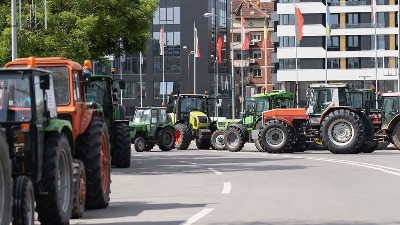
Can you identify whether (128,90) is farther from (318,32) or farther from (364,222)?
(364,222)

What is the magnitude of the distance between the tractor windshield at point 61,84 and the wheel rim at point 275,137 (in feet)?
83.7

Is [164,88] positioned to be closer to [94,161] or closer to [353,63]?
[353,63]

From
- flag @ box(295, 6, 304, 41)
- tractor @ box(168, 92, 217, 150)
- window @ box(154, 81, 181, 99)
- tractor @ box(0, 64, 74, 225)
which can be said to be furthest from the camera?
window @ box(154, 81, 181, 99)

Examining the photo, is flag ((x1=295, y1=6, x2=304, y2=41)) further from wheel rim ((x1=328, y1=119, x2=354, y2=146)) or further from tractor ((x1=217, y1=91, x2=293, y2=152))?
wheel rim ((x1=328, y1=119, x2=354, y2=146))

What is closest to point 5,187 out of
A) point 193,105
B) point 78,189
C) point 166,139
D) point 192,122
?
point 78,189

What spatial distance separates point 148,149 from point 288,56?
60.9 m

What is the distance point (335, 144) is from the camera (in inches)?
1705

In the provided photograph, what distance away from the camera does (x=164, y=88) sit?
4737 inches

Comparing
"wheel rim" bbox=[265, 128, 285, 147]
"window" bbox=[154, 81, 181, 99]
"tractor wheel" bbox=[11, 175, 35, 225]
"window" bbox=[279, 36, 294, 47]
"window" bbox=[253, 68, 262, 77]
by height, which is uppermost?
"window" bbox=[279, 36, 294, 47]

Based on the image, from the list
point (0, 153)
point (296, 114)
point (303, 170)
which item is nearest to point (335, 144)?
point (296, 114)

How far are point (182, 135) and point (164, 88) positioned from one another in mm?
67731

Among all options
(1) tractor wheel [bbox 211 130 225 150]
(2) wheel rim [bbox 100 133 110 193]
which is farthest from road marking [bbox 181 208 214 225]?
(1) tractor wheel [bbox 211 130 225 150]

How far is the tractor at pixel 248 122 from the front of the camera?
163ft

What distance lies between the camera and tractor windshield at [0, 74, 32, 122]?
13227 millimetres
